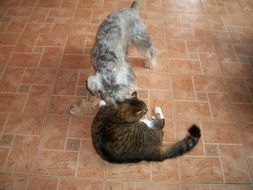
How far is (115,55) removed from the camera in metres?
2.21

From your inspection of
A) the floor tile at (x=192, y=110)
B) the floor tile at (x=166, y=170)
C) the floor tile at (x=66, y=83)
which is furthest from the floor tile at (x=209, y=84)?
the floor tile at (x=66, y=83)

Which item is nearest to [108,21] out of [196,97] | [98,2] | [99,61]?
[99,61]

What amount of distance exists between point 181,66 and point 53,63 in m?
1.52

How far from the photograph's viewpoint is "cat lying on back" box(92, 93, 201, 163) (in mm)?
2025

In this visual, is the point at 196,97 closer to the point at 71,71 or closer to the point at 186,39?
the point at 186,39

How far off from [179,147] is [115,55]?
968 millimetres

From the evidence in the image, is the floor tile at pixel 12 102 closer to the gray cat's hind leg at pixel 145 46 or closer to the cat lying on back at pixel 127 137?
the cat lying on back at pixel 127 137

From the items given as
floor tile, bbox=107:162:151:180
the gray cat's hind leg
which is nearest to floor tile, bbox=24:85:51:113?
floor tile, bbox=107:162:151:180

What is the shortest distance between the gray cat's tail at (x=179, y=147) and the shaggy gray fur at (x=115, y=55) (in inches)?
22.5

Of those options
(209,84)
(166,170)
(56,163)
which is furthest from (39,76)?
(209,84)

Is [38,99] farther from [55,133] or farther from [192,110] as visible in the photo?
[192,110]

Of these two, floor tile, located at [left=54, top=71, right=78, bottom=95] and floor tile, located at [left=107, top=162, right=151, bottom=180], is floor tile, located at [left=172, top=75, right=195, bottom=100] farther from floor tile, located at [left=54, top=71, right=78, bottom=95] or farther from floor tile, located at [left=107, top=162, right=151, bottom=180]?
floor tile, located at [left=54, top=71, right=78, bottom=95]

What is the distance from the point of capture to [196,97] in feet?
9.20

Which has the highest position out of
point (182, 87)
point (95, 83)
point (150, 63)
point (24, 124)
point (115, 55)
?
point (115, 55)
